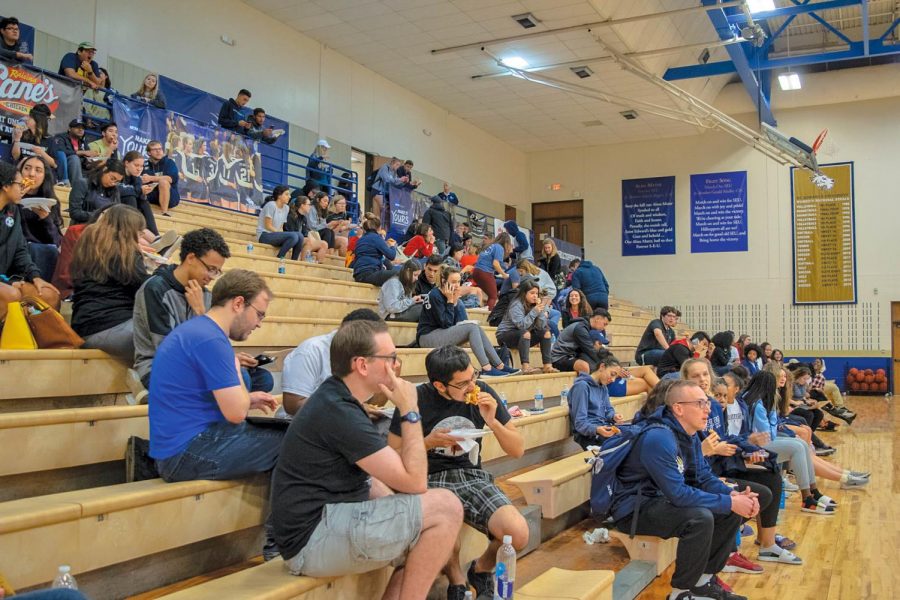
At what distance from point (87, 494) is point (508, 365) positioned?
4.50m

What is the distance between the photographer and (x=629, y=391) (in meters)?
6.85

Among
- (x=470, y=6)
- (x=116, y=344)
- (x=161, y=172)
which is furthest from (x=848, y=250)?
(x=116, y=344)

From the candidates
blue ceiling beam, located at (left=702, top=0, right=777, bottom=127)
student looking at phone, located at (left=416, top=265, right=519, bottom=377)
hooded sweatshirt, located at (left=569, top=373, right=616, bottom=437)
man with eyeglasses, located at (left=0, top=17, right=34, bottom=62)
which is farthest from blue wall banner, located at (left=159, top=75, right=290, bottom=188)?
blue ceiling beam, located at (left=702, top=0, right=777, bottom=127)

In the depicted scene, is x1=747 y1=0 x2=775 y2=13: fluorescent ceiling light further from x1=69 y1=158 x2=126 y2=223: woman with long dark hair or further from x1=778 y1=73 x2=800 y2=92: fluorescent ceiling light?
x1=69 y1=158 x2=126 y2=223: woman with long dark hair

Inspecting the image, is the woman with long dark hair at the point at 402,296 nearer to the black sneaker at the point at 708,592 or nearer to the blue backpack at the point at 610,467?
the blue backpack at the point at 610,467

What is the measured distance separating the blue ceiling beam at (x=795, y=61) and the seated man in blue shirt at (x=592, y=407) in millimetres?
9377

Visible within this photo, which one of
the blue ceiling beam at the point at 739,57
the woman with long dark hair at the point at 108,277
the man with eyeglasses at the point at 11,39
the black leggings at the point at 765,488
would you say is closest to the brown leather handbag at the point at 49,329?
the woman with long dark hair at the point at 108,277

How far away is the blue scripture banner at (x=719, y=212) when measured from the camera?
52.2 ft

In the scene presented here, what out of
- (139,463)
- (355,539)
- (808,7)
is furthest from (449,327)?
(808,7)

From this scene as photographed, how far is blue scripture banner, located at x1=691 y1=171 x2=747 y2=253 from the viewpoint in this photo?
15.9 metres

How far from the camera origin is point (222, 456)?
2428 mm

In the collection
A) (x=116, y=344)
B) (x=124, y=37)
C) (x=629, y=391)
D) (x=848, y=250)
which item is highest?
(x=124, y=37)

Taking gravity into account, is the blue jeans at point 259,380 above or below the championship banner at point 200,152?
below

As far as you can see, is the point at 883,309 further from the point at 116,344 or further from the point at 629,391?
the point at 116,344
